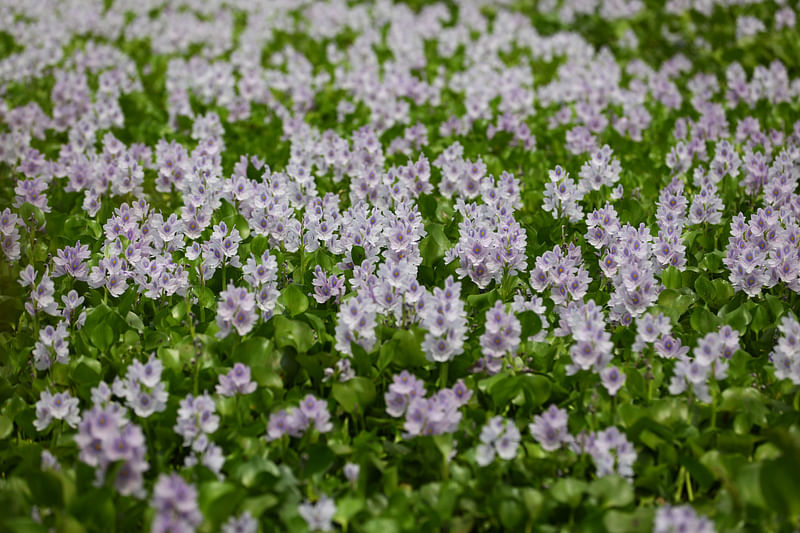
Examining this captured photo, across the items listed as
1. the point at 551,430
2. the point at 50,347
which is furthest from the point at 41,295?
the point at 551,430

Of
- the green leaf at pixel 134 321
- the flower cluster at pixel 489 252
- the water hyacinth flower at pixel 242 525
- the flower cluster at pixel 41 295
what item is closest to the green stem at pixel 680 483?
the flower cluster at pixel 489 252

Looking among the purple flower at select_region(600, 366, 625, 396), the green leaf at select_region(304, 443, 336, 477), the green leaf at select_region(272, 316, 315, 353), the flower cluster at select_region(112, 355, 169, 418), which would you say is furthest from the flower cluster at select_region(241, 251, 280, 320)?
the purple flower at select_region(600, 366, 625, 396)

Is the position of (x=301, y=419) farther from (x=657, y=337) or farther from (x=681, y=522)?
(x=657, y=337)

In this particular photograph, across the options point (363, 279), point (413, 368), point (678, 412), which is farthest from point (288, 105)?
point (678, 412)

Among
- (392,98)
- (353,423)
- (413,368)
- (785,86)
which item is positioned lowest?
(353,423)

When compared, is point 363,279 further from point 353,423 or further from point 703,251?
point 703,251

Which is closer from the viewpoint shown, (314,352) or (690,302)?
(314,352)

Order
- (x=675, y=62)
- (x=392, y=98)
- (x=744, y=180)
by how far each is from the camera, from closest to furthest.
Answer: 1. (x=744, y=180)
2. (x=392, y=98)
3. (x=675, y=62)

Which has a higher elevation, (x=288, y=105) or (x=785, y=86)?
(x=785, y=86)
